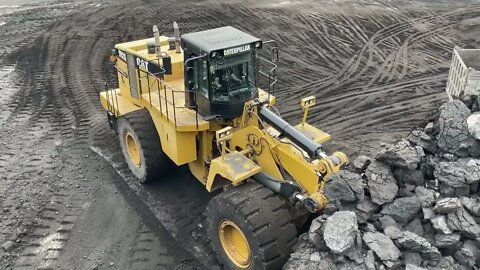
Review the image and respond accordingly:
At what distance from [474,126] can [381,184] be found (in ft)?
3.67

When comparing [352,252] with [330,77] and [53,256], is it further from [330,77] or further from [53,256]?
[330,77]

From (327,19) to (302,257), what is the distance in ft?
40.3

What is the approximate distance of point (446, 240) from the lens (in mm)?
4793

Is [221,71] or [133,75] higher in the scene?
[221,71]

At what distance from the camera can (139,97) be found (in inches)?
320

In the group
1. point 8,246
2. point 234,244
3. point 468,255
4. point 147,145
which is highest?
point 468,255

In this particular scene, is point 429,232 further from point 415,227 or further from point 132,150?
point 132,150

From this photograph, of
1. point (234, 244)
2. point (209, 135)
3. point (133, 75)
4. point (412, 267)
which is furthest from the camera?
point (133, 75)

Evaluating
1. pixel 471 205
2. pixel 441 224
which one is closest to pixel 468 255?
pixel 441 224

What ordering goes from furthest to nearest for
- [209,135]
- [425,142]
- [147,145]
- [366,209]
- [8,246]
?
[147,145]
[209,135]
[8,246]
[425,142]
[366,209]

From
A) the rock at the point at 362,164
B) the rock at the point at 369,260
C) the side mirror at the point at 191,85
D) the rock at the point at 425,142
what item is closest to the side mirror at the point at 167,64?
the side mirror at the point at 191,85

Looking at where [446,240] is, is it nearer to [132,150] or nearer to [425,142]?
[425,142]

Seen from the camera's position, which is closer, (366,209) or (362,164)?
(366,209)

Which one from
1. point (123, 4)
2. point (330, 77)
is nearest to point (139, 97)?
point (330, 77)
